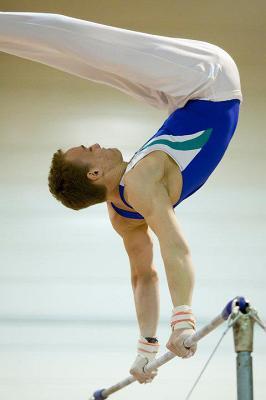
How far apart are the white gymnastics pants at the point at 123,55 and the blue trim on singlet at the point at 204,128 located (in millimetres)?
43

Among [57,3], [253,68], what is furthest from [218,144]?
[57,3]

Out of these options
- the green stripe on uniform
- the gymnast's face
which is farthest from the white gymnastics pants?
the gymnast's face

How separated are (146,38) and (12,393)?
281cm

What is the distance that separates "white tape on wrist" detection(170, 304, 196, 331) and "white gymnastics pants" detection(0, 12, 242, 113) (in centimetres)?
93

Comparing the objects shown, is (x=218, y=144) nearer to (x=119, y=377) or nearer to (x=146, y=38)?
(x=146, y=38)

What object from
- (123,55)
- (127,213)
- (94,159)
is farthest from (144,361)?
(123,55)

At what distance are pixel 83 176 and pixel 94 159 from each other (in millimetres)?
92

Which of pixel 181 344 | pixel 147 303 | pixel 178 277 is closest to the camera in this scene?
pixel 181 344

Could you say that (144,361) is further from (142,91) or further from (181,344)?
(142,91)

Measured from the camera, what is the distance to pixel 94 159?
3451mm

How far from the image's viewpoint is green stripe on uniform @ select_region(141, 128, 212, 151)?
131 inches

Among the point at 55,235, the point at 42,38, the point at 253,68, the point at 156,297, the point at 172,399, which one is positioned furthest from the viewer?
the point at 253,68

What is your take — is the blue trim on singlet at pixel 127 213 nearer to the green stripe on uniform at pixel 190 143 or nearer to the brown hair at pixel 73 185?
the brown hair at pixel 73 185

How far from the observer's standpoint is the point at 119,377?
17.6 ft
